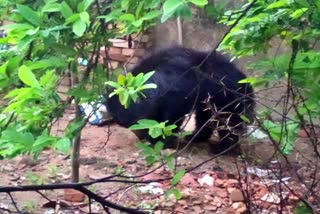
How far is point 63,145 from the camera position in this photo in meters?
2.03

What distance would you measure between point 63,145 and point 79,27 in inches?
13.8

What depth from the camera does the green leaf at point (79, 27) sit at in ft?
6.19

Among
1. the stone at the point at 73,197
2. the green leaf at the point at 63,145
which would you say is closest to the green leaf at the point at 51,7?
the green leaf at the point at 63,145

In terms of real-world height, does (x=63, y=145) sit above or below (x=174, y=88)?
above

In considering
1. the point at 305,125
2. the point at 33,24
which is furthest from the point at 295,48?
the point at 33,24

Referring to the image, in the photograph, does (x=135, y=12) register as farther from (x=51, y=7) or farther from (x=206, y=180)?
(x=206, y=180)

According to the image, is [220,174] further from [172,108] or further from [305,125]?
[305,125]

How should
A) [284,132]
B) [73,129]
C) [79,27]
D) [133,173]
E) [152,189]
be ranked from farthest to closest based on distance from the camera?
[133,173] → [152,189] → [284,132] → [73,129] → [79,27]

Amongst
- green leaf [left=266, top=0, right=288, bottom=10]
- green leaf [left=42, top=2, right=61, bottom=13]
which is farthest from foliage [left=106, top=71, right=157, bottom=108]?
green leaf [left=266, top=0, right=288, bottom=10]

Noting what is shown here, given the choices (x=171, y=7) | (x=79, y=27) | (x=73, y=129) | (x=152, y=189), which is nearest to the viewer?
(x=171, y=7)

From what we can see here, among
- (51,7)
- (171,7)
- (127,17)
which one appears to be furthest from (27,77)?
(171,7)

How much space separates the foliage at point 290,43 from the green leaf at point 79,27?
0.54 m

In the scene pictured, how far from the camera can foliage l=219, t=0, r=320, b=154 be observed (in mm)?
2086

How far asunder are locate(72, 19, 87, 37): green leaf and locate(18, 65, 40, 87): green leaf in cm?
17
